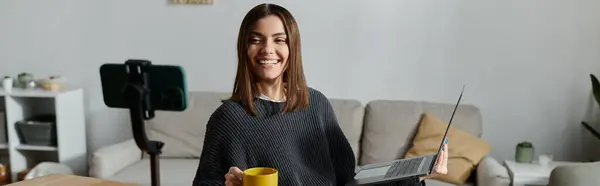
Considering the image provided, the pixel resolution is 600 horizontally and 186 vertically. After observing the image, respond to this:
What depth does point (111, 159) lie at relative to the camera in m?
2.72

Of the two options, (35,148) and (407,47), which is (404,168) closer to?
(407,47)

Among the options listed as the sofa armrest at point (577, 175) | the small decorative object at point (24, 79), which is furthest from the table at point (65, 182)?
the sofa armrest at point (577, 175)

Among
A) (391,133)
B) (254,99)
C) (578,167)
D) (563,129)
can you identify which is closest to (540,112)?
(563,129)

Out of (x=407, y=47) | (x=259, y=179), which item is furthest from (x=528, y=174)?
(x=259, y=179)

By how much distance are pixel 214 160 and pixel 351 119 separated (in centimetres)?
166

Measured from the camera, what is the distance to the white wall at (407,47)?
2.96m

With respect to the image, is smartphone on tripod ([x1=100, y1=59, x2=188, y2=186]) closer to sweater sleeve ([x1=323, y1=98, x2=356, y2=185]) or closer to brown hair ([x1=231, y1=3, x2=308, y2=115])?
brown hair ([x1=231, y1=3, x2=308, y2=115])

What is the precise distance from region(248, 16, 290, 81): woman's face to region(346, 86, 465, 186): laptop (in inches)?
12.6

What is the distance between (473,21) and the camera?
9.77 feet

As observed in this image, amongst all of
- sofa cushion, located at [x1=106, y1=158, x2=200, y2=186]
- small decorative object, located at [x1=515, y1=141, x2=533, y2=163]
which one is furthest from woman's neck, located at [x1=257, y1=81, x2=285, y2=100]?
small decorative object, located at [x1=515, y1=141, x2=533, y2=163]

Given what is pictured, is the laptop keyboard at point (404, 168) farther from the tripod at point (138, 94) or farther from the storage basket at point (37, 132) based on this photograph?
the storage basket at point (37, 132)

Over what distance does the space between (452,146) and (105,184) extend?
4.98 feet

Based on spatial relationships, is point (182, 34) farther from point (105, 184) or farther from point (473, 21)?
point (473, 21)

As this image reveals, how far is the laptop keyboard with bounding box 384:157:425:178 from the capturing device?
126cm
